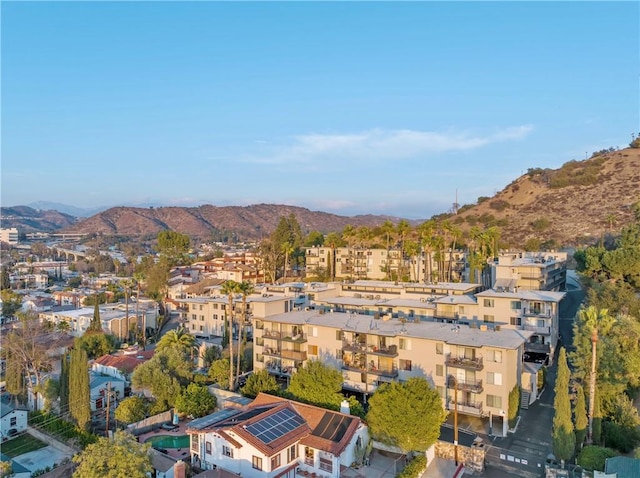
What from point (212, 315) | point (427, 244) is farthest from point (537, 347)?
point (212, 315)

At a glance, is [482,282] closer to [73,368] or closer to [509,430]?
[509,430]

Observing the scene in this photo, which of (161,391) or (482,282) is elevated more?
(482,282)

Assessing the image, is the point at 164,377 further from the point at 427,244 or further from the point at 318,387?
the point at 427,244

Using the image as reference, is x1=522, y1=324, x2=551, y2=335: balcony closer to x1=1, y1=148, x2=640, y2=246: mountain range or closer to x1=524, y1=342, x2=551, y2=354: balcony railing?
x1=524, y1=342, x2=551, y2=354: balcony railing

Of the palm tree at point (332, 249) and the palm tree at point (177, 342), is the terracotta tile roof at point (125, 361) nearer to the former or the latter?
the palm tree at point (177, 342)

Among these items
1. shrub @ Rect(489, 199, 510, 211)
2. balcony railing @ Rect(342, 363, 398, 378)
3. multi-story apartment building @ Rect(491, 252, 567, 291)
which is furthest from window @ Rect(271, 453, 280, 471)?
shrub @ Rect(489, 199, 510, 211)

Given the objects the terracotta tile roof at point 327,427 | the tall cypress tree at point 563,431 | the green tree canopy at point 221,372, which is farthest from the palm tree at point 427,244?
the terracotta tile roof at point 327,427

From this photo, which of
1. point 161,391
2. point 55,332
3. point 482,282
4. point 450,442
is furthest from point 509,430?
point 55,332
